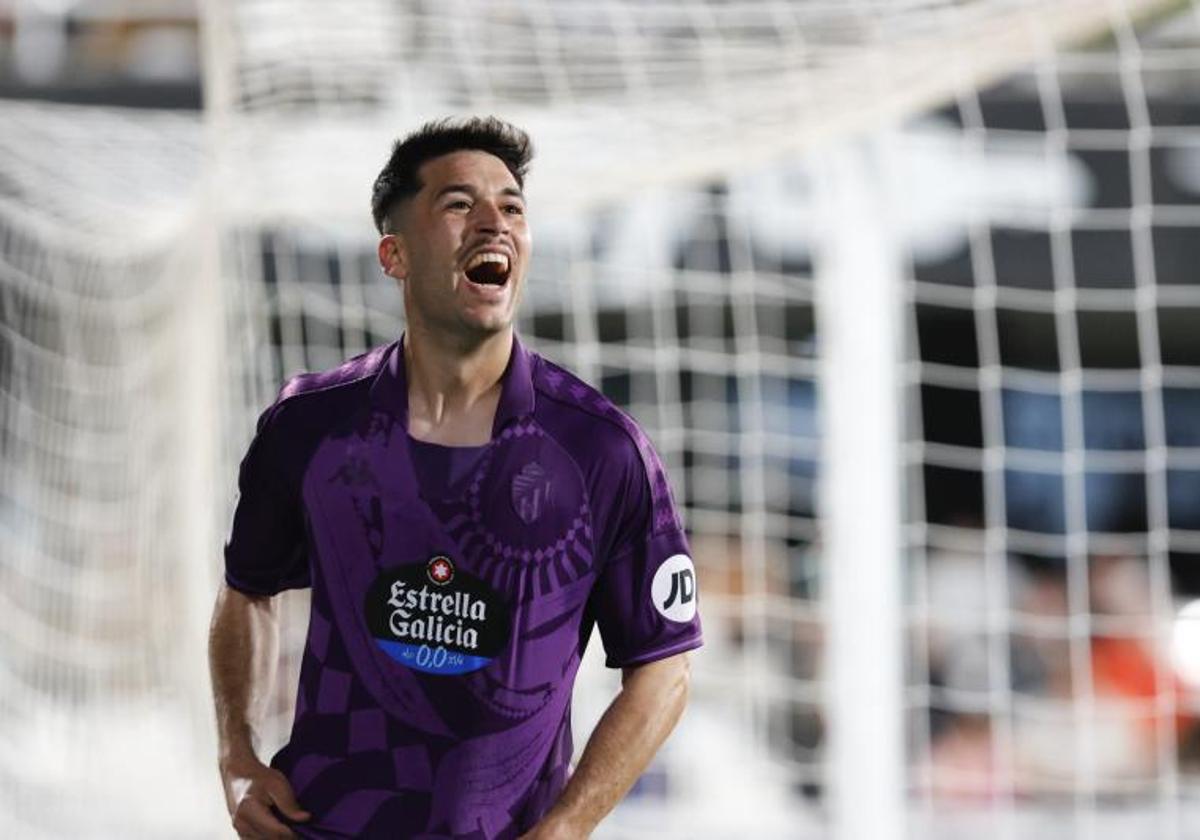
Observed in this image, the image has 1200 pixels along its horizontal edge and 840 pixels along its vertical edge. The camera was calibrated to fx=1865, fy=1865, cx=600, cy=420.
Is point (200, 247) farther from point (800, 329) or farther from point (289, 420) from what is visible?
point (800, 329)

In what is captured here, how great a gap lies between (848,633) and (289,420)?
2.11m

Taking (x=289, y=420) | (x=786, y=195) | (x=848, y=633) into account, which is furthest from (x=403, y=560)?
(x=786, y=195)

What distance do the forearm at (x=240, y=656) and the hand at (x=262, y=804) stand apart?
55 millimetres

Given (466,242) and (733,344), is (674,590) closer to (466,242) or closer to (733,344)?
(466,242)

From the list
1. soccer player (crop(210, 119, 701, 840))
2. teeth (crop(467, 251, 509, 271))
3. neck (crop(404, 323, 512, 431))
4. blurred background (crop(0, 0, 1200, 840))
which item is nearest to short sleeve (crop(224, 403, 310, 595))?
soccer player (crop(210, 119, 701, 840))

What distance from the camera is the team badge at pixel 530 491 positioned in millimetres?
1393

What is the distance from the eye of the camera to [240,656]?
1502 mm

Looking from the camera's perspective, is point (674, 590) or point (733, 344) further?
point (733, 344)

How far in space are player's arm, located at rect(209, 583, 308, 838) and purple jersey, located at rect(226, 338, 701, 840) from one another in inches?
1.5

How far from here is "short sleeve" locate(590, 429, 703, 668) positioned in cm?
141

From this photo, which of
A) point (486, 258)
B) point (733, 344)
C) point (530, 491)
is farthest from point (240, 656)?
point (733, 344)

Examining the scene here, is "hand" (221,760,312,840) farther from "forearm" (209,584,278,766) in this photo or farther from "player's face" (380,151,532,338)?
"player's face" (380,151,532,338)

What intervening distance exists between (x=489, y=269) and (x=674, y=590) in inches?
11.0

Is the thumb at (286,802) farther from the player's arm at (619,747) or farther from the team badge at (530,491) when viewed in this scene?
the team badge at (530,491)
